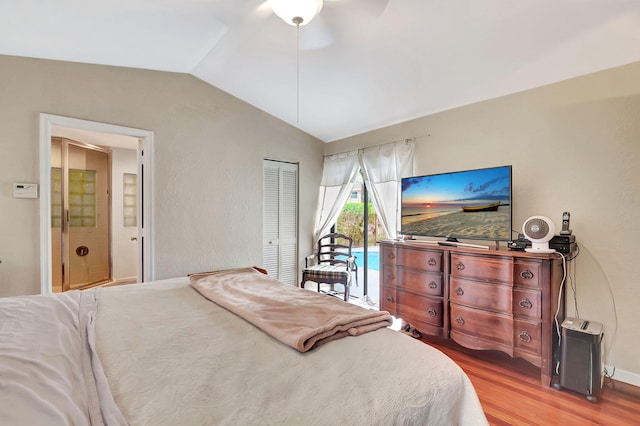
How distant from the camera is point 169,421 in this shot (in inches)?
30.5

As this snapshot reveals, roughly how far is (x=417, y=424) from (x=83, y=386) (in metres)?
0.99

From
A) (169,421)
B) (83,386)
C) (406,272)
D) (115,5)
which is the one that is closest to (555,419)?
(406,272)

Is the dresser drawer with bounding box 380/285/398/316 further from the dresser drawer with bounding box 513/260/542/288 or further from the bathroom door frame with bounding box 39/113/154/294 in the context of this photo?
the bathroom door frame with bounding box 39/113/154/294

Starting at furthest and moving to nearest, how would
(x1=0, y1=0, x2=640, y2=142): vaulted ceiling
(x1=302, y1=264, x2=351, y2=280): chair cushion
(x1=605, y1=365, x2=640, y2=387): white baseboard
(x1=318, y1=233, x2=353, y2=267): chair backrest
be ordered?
(x1=318, y1=233, x2=353, y2=267): chair backrest, (x1=302, y1=264, x2=351, y2=280): chair cushion, (x1=605, y1=365, x2=640, y2=387): white baseboard, (x1=0, y1=0, x2=640, y2=142): vaulted ceiling

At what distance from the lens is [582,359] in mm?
2082

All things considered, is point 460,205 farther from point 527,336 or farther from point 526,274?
point 527,336

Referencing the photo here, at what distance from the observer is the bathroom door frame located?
2.69 meters

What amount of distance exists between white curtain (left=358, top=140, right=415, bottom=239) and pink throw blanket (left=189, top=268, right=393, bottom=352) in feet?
6.67

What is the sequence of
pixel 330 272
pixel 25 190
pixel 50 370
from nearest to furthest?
pixel 50 370 → pixel 25 190 → pixel 330 272

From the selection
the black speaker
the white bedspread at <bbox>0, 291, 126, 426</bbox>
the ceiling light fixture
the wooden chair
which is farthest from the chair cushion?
the ceiling light fixture

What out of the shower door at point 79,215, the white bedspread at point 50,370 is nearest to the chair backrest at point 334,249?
the white bedspread at point 50,370

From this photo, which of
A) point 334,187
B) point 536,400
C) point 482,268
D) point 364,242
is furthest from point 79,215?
point 536,400

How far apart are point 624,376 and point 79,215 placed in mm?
6400

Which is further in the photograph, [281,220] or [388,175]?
[281,220]
